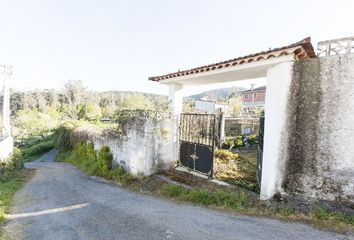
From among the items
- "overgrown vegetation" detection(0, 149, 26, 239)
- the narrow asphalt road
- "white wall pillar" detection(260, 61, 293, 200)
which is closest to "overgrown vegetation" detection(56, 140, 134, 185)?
the narrow asphalt road

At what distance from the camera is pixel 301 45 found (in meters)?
5.82

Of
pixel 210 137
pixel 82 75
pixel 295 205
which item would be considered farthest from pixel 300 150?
pixel 82 75

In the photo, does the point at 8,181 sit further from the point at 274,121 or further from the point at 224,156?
the point at 274,121

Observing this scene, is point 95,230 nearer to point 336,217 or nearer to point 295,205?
point 295,205

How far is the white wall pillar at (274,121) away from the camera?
21.1 ft

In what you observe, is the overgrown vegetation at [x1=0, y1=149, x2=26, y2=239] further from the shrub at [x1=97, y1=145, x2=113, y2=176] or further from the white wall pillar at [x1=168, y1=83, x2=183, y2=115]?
the white wall pillar at [x1=168, y1=83, x2=183, y2=115]

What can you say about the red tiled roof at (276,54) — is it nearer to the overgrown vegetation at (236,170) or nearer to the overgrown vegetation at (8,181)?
the overgrown vegetation at (236,170)

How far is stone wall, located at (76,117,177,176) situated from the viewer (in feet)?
31.8

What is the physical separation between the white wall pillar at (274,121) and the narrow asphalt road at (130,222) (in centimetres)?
118

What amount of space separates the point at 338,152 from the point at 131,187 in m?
6.94

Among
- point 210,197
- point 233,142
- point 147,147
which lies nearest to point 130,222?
point 210,197

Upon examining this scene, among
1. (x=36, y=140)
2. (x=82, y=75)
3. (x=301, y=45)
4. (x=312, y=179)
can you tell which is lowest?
(x=36, y=140)

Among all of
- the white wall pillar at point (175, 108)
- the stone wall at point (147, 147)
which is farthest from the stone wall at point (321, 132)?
the stone wall at point (147, 147)

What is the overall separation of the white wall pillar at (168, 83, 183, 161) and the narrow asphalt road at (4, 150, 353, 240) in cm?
266
